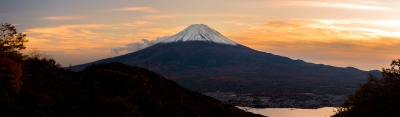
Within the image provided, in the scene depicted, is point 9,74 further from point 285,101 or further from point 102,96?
point 285,101

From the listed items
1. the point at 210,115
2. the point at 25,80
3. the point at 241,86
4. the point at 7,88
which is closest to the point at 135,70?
the point at 210,115

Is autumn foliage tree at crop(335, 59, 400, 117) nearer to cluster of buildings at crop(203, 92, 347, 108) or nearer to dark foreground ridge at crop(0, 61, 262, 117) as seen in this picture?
dark foreground ridge at crop(0, 61, 262, 117)

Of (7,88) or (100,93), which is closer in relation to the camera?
(7,88)

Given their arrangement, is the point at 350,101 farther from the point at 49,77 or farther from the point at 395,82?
the point at 49,77

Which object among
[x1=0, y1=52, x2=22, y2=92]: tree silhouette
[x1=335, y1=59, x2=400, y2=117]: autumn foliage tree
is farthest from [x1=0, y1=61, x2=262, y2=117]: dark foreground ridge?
[x1=335, y1=59, x2=400, y2=117]: autumn foliage tree

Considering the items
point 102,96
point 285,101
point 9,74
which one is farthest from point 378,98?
point 285,101
